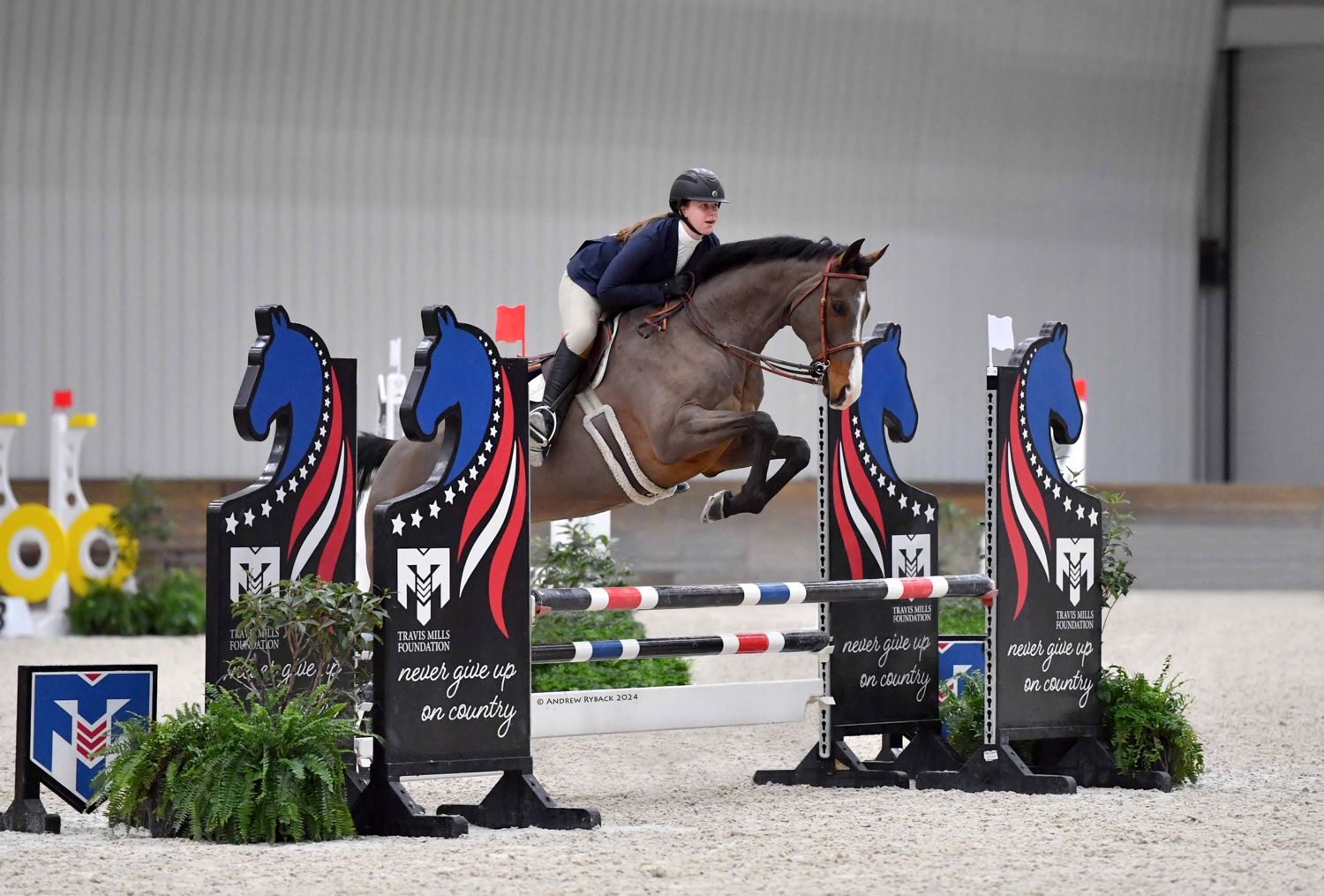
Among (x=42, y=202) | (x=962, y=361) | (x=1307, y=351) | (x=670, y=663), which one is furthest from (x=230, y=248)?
(x=1307, y=351)

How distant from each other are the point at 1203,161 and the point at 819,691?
1201 centimetres

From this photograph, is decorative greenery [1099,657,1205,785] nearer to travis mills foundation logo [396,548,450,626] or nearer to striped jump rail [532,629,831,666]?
striped jump rail [532,629,831,666]

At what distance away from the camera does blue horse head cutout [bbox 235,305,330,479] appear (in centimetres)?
367

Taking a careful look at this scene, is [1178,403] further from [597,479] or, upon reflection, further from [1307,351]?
[597,479]

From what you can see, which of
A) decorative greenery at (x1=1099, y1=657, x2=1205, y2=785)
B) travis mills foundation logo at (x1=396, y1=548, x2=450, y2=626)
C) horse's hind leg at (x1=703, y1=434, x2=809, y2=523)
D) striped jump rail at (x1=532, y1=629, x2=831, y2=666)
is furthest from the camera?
decorative greenery at (x1=1099, y1=657, x2=1205, y2=785)

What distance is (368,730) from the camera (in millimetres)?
3807

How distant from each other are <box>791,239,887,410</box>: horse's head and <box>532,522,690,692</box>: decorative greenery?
221 cm

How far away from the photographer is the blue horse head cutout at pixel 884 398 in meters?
4.69

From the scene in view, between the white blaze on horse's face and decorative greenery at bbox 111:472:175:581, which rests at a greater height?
the white blaze on horse's face

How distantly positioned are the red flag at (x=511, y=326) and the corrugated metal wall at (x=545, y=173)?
8.40 metres

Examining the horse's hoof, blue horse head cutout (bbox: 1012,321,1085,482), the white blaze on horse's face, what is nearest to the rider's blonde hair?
the white blaze on horse's face

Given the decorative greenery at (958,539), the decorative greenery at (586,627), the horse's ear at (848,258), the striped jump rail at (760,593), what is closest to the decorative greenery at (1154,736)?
the striped jump rail at (760,593)

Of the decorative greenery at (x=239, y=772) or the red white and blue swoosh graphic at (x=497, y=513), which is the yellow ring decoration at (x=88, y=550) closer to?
the decorative greenery at (x=239, y=772)

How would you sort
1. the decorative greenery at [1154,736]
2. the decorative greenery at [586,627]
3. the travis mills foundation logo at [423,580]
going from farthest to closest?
the decorative greenery at [586,627] < the decorative greenery at [1154,736] < the travis mills foundation logo at [423,580]
